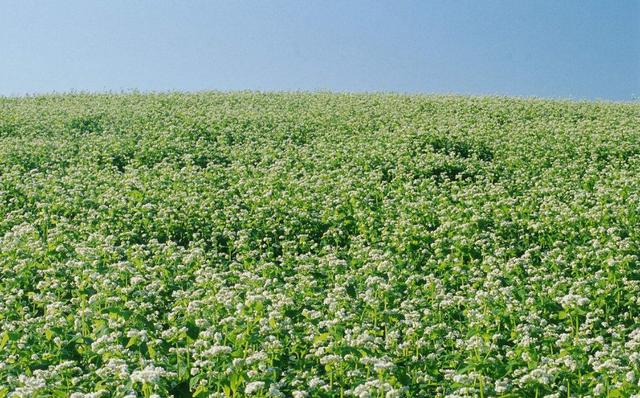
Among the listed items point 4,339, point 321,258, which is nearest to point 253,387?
point 4,339

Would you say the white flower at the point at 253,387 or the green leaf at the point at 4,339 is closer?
the white flower at the point at 253,387

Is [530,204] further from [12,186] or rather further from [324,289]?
[12,186]

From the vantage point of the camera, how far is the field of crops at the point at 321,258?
8.92 m

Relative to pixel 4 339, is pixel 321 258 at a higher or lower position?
higher

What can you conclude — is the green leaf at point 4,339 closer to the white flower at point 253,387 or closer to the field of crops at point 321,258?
the field of crops at point 321,258

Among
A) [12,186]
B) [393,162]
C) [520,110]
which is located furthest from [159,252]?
[520,110]

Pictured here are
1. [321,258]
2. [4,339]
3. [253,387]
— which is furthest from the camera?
[321,258]

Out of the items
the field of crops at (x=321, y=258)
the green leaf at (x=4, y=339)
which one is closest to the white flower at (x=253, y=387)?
the field of crops at (x=321, y=258)

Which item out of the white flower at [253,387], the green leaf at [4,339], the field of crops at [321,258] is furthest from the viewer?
the green leaf at [4,339]

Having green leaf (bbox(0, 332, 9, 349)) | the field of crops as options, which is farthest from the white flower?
green leaf (bbox(0, 332, 9, 349))

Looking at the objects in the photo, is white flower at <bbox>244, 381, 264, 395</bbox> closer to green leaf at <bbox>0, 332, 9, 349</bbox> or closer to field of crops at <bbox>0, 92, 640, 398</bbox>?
field of crops at <bbox>0, 92, 640, 398</bbox>

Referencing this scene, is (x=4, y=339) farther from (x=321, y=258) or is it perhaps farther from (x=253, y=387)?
(x=321, y=258)

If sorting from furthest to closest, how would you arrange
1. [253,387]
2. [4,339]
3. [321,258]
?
[321,258] → [4,339] → [253,387]

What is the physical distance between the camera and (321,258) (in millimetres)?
14398
